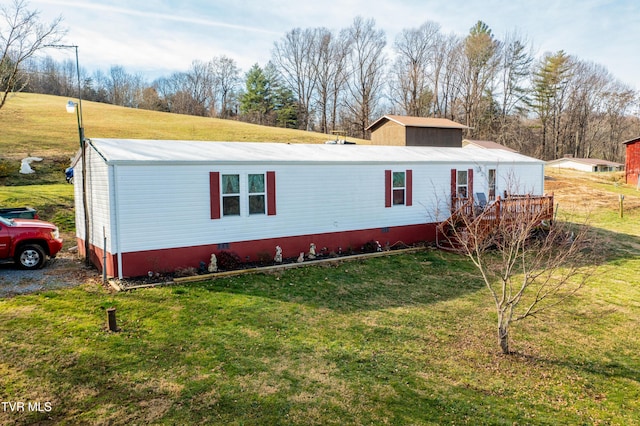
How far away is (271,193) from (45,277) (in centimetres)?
600

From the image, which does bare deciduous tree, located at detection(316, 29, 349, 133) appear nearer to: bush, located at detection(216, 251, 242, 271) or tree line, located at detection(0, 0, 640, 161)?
tree line, located at detection(0, 0, 640, 161)

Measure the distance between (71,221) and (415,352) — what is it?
48.3 ft

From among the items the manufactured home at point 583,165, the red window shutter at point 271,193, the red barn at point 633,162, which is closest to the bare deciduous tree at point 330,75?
the manufactured home at point 583,165

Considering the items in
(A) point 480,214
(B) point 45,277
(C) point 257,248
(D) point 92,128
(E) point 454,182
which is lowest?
(B) point 45,277

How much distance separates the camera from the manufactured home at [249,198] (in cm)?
1035

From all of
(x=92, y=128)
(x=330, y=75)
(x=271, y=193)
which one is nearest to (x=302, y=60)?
(x=330, y=75)

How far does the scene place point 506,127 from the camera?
→ 4994 cm

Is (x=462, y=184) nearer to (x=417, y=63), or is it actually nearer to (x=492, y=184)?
(x=492, y=184)

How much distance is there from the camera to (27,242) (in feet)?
35.6

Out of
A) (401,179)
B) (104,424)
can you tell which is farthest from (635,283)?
(104,424)

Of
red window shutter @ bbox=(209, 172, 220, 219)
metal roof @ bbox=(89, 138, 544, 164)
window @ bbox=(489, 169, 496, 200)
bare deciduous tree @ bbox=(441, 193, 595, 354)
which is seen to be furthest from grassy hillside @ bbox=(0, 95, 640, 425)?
window @ bbox=(489, 169, 496, 200)

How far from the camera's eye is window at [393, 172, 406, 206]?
589 inches

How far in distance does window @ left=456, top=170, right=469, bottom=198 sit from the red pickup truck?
1362cm

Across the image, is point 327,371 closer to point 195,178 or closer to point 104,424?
point 104,424
